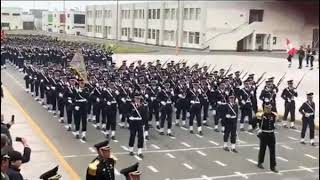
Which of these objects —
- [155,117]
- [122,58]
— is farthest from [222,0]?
[122,58]

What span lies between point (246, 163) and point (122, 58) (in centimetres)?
901

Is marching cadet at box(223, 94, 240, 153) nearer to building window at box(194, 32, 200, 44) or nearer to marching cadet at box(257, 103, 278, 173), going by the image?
marching cadet at box(257, 103, 278, 173)

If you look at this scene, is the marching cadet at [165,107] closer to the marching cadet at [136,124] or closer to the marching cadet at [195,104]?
the marching cadet at [195,104]

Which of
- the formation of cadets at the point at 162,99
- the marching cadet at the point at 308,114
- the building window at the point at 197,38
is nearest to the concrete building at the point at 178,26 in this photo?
the building window at the point at 197,38

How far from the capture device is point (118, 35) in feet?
43.8

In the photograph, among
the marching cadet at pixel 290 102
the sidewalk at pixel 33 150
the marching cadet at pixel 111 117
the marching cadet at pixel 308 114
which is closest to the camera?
the sidewalk at pixel 33 150

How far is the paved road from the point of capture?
7258mm

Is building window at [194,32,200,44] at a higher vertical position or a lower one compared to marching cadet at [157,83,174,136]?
higher

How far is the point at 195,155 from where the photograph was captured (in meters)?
8.74

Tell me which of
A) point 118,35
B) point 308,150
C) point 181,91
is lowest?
point 308,150

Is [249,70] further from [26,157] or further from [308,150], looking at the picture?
[26,157]

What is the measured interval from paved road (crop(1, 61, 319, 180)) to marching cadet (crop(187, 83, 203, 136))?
0.74 ft

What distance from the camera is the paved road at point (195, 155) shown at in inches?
286

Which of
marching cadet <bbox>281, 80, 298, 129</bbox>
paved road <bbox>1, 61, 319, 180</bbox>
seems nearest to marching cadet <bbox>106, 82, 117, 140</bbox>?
paved road <bbox>1, 61, 319, 180</bbox>
